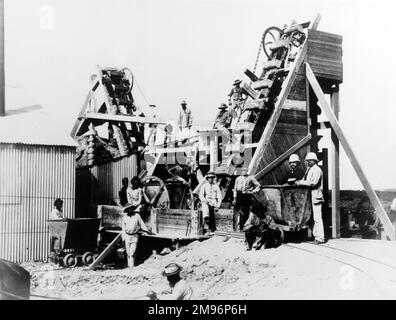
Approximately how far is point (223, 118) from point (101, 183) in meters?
4.72

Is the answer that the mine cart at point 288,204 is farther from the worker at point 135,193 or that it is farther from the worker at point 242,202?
the worker at point 135,193

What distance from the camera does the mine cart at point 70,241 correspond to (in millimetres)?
12750

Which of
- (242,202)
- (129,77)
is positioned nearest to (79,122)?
(129,77)

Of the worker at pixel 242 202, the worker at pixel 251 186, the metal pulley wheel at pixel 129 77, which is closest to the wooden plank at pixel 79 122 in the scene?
the metal pulley wheel at pixel 129 77

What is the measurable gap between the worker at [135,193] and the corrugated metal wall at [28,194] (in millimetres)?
2142

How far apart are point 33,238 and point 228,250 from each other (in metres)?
6.27

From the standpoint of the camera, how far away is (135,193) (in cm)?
1366

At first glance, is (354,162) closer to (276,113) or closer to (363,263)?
(276,113)

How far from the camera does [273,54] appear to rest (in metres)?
13.6

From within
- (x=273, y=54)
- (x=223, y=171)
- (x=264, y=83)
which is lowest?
(x=223, y=171)

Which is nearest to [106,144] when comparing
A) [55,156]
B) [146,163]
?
[146,163]

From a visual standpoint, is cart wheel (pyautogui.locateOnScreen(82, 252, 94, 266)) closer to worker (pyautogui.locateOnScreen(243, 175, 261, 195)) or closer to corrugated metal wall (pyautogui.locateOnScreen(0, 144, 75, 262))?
corrugated metal wall (pyautogui.locateOnScreen(0, 144, 75, 262))

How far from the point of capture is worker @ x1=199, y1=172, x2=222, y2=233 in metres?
12.0
